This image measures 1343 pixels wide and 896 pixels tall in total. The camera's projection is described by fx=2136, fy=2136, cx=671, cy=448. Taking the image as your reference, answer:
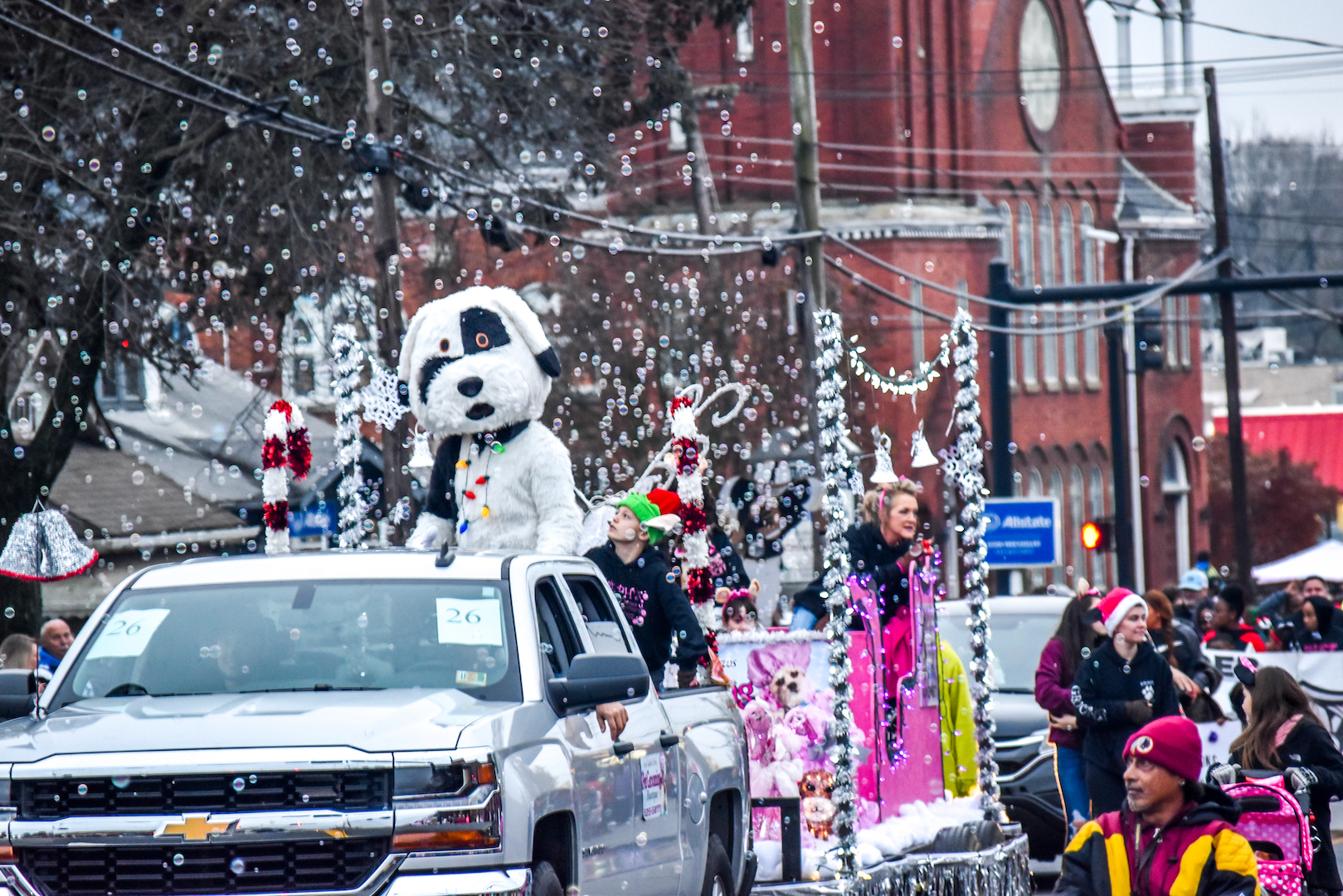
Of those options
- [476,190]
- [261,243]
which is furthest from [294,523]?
[476,190]

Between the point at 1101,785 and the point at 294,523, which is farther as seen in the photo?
the point at 294,523

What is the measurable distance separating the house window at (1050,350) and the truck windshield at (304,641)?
43279 millimetres

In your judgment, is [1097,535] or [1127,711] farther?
[1097,535]

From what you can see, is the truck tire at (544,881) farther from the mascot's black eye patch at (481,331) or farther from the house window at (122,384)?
the house window at (122,384)

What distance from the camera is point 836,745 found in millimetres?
9891

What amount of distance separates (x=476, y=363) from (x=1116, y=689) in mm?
3731

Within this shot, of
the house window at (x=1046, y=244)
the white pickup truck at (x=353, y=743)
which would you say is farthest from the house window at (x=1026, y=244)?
the white pickup truck at (x=353, y=743)

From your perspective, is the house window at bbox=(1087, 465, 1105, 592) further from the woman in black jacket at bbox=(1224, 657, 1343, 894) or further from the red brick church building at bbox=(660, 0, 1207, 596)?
the woman in black jacket at bbox=(1224, 657, 1343, 894)

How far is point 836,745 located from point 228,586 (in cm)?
367

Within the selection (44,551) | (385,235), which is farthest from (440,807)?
(385,235)

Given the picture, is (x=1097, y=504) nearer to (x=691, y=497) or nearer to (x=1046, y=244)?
(x=1046, y=244)

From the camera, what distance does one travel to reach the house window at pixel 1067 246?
50156 millimetres

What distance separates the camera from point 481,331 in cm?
1020

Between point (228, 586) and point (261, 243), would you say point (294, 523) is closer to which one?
point (261, 243)
